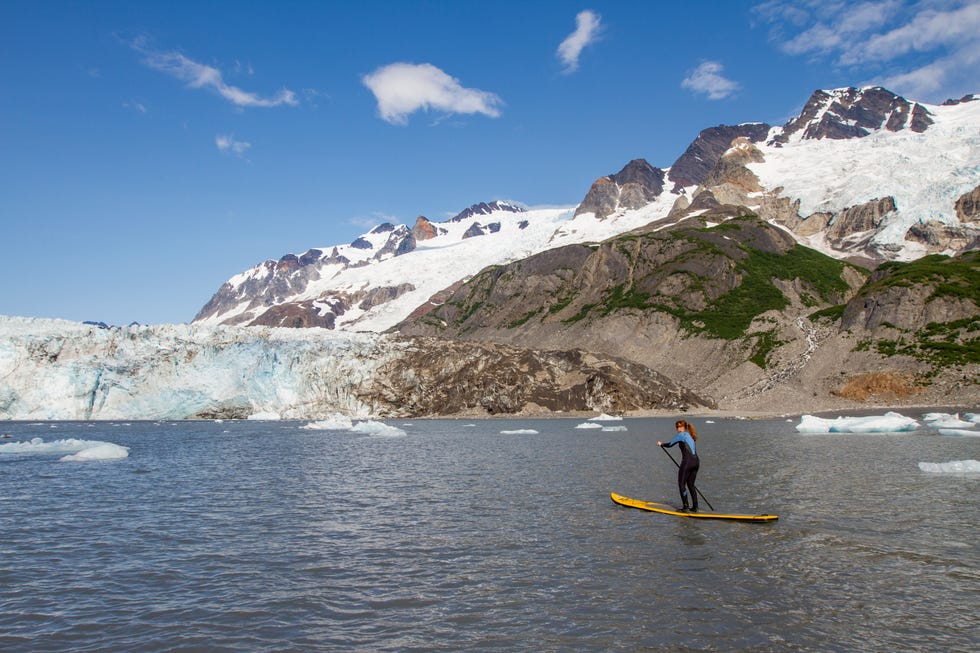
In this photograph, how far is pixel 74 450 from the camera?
44125 mm

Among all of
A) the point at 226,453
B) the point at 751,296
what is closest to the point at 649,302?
the point at 751,296

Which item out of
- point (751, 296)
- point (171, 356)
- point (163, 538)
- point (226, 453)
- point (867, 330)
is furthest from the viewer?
point (751, 296)

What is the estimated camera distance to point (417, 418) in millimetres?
92875

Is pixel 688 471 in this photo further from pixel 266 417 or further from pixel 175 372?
pixel 175 372

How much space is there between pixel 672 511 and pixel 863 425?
41744mm

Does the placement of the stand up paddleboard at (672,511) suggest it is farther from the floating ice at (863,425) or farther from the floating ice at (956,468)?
the floating ice at (863,425)

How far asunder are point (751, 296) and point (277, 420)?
10626cm

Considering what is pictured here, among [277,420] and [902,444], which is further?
[277,420]

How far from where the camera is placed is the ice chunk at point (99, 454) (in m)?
38.0

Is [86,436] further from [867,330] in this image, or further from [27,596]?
[867,330]

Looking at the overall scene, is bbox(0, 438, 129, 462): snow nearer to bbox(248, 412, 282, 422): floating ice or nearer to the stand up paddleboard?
the stand up paddleboard

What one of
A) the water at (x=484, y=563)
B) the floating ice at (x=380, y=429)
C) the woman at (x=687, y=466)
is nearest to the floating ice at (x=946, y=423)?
the water at (x=484, y=563)

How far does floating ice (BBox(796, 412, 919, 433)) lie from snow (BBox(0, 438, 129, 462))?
48.8 meters

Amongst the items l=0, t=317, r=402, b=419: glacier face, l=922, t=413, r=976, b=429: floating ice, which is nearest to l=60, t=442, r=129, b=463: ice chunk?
l=0, t=317, r=402, b=419: glacier face
